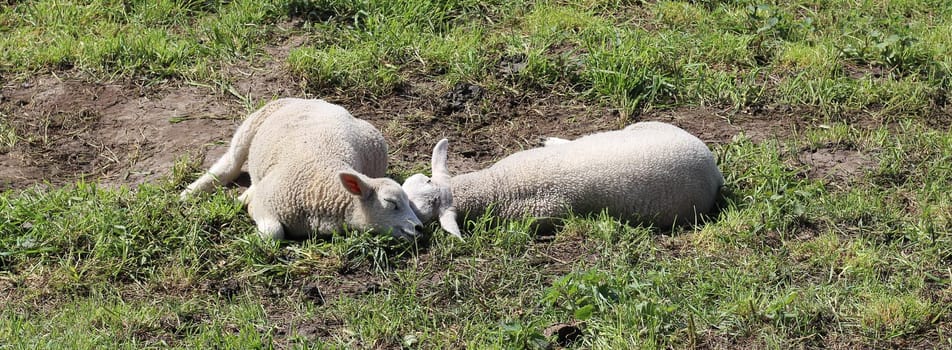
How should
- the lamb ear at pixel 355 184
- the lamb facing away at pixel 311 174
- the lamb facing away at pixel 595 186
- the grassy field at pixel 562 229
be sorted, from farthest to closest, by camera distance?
1. the lamb facing away at pixel 595 186
2. the lamb facing away at pixel 311 174
3. the lamb ear at pixel 355 184
4. the grassy field at pixel 562 229

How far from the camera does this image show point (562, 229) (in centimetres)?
598

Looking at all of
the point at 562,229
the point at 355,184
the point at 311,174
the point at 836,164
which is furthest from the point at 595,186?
the point at 836,164

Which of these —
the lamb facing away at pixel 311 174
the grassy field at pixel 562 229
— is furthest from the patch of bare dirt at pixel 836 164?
the lamb facing away at pixel 311 174

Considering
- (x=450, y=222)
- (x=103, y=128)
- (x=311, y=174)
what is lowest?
(x=103, y=128)

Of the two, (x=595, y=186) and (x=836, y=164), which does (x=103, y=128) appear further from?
(x=836, y=164)

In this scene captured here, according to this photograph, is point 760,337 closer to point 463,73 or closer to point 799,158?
point 799,158

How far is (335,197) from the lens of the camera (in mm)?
5703

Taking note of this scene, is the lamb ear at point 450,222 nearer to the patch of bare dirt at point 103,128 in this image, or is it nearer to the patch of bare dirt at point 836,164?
the patch of bare dirt at point 103,128

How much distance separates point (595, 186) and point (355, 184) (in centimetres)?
121

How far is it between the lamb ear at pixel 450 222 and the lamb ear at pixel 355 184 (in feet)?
1.29

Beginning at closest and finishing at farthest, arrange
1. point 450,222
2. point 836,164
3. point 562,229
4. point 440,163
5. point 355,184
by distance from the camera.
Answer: point 355,184
point 450,222
point 562,229
point 440,163
point 836,164

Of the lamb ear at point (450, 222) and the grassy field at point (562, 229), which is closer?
the grassy field at point (562, 229)

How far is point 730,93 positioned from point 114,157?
3.58 m

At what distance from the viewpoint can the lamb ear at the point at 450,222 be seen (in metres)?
5.70
